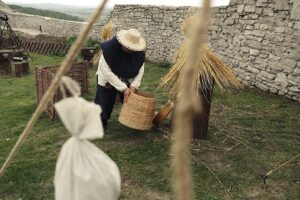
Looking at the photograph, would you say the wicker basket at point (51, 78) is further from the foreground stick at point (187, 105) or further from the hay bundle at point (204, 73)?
the foreground stick at point (187, 105)

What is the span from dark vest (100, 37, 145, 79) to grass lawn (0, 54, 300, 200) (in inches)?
34.1

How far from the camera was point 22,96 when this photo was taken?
8008 mm

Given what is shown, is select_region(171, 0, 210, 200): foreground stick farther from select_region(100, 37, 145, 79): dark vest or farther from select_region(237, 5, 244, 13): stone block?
select_region(237, 5, 244, 13): stone block

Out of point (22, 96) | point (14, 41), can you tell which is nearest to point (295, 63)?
point (22, 96)

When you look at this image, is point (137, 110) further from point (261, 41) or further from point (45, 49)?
point (45, 49)

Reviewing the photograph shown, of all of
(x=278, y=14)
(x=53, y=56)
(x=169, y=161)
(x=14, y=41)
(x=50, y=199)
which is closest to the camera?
(x=50, y=199)

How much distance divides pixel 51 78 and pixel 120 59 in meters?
1.83

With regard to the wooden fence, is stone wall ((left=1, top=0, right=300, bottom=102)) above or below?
above

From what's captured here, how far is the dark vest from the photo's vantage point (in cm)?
473

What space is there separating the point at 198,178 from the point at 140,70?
5.63 feet

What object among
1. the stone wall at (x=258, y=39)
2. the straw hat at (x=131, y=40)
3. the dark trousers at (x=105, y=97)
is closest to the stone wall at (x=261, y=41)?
the stone wall at (x=258, y=39)

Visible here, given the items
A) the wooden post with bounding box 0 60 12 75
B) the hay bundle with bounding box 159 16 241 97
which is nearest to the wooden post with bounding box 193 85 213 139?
the hay bundle with bounding box 159 16 241 97

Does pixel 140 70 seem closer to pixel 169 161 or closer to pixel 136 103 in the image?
pixel 136 103

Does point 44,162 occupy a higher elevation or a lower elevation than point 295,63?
lower
